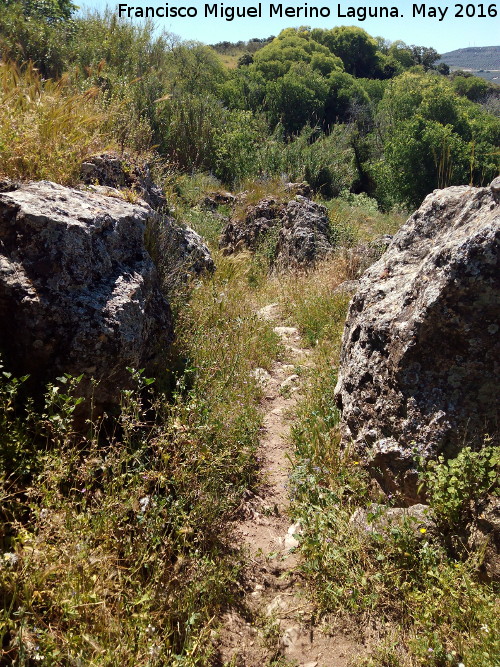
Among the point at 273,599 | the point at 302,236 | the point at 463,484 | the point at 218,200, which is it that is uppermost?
the point at 218,200

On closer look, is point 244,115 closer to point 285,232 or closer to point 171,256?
point 285,232

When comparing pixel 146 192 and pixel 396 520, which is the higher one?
pixel 146 192

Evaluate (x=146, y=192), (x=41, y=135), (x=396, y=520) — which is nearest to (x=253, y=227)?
(x=146, y=192)

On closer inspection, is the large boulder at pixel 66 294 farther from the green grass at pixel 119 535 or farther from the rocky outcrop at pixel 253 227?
the rocky outcrop at pixel 253 227

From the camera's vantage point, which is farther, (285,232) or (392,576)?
(285,232)

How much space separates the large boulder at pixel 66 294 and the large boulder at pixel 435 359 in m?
1.70

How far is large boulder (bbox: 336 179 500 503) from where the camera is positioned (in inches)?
108

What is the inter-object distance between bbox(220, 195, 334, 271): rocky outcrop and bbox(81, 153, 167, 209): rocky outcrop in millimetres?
3016

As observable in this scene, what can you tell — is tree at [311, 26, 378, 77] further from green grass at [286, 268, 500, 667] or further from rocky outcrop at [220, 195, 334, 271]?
green grass at [286, 268, 500, 667]

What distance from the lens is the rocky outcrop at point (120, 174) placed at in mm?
4570

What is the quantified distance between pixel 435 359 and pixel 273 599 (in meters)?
1.70

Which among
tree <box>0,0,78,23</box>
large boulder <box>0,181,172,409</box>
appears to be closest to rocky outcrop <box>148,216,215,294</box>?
large boulder <box>0,181,172,409</box>

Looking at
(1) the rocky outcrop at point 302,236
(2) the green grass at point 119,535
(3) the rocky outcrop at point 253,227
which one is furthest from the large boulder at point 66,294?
(3) the rocky outcrop at point 253,227

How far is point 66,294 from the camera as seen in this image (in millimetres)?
2994
